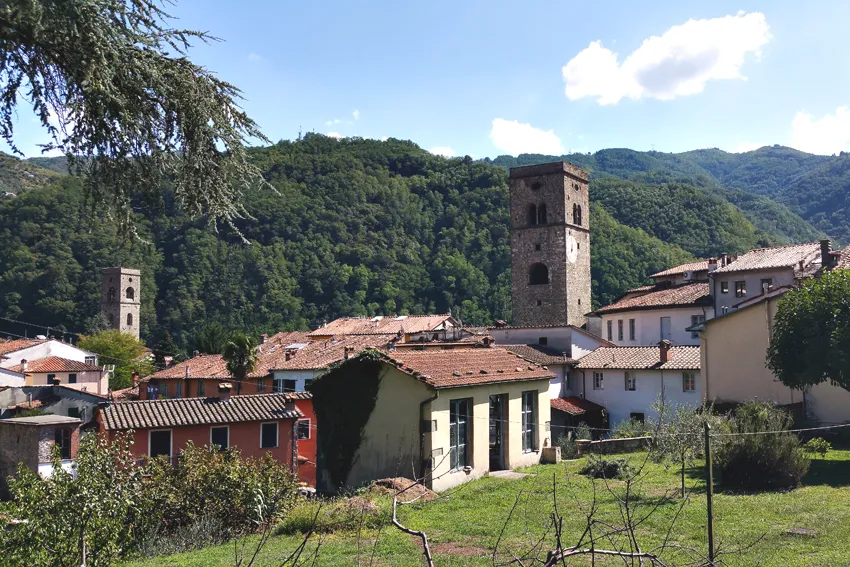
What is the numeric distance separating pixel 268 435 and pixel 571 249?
31518 millimetres

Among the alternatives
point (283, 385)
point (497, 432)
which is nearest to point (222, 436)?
point (497, 432)

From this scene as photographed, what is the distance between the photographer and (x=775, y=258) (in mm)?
39938

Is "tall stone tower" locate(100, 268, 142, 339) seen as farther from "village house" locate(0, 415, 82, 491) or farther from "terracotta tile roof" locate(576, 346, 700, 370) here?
"terracotta tile roof" locate(576, 346, 700, 370)

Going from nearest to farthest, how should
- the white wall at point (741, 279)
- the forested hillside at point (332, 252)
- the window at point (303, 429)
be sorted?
1. the window at point (303, 429)
2. the white wall at point (741, 279)
3. the forested hillside at point (332, 252)

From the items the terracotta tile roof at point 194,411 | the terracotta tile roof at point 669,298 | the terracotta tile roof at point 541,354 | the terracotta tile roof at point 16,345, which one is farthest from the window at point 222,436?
the terracotta tile roof at point 16,345

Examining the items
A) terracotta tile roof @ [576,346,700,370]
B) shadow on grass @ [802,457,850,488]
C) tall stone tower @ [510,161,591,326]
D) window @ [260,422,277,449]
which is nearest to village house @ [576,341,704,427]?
terracotta tile roof @ [576,346,700,370]

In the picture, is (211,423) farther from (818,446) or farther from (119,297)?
(119,297)

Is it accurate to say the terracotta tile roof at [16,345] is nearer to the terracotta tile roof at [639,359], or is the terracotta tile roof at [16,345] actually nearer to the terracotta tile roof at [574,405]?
the terracotta tile roof at [574,405]

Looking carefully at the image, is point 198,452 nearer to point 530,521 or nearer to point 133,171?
point 530,521

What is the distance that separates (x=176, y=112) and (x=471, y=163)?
345 ft

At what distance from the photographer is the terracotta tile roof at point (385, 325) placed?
51594 mm

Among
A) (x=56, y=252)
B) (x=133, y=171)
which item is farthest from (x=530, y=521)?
(x=56, y=252)

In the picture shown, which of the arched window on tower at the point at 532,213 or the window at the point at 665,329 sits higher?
the arched window on tower at the point at 532,213

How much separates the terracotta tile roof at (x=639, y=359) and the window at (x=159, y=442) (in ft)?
63.4
